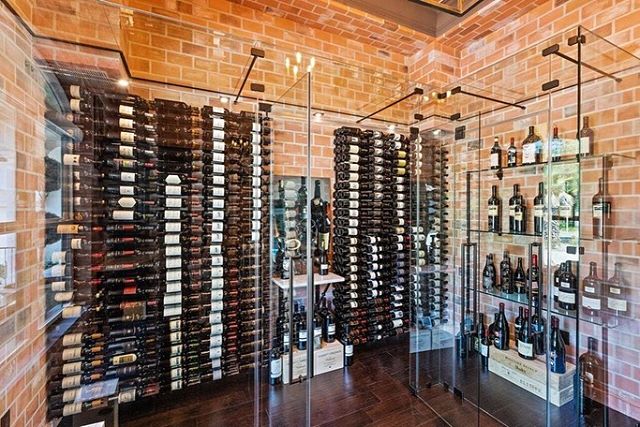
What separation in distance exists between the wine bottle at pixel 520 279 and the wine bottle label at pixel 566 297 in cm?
39

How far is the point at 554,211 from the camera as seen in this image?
58.7 inches

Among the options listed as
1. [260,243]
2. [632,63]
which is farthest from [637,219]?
[260,243]

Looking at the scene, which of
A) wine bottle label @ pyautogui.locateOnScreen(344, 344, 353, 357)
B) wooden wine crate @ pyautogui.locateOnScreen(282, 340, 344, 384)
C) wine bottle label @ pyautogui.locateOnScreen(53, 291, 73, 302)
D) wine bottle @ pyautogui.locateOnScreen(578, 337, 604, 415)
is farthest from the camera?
wine bottle label @ pyautogui.locateOnScreen(344, 344, 353, 357)

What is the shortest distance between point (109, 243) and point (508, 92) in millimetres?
2869

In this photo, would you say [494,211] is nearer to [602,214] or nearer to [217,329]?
[602,214]

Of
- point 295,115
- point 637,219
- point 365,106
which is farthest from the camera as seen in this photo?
point 365,106

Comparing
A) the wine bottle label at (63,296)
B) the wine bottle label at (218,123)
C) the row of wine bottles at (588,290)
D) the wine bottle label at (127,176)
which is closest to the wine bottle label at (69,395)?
the wine bottle label at (63,296)

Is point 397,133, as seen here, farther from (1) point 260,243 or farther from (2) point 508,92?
(1) point 260,243

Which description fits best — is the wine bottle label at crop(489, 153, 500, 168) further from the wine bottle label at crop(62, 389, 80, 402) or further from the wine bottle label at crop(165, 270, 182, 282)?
the wine bottle label at crop(62, 389, 80, 402)

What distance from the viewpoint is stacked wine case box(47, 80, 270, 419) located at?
1573 millimetres

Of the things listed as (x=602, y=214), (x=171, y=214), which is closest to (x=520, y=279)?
(x=602, y=214)

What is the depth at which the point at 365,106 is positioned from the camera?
2.74 m

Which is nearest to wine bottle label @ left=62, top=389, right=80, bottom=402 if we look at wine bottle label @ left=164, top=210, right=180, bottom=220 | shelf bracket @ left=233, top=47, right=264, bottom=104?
wine bottle label @ left=164, top=210, right=180, bottom=220

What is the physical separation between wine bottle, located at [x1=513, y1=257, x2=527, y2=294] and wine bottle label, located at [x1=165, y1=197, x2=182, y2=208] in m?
2.46
